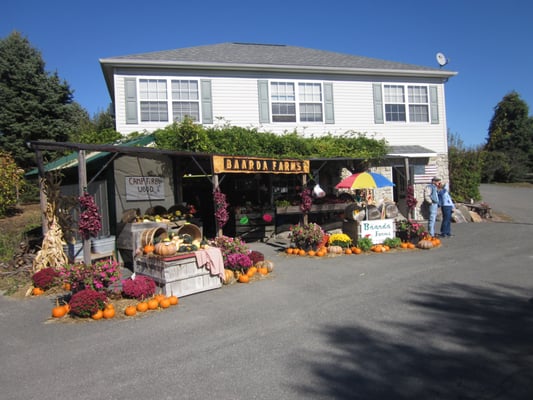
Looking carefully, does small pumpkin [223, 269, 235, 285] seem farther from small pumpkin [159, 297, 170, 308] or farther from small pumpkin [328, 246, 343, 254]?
small pumpkin [328, 246, 343, 254]

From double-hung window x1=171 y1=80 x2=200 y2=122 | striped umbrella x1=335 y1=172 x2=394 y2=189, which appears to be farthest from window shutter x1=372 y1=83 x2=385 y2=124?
double-hung window x1=171 y1=80 x2=200 y2=122

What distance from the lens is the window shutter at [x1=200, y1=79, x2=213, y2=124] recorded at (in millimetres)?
13898

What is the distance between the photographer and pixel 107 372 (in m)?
4.11

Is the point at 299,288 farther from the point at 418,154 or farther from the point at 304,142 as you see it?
the point at 418,154

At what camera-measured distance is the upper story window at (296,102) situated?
14.8m

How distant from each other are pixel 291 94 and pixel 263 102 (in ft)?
3.91

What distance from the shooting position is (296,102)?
49.0ft

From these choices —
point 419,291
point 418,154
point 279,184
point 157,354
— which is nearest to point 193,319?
point 157,354

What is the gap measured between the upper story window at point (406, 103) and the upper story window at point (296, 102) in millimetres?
3038

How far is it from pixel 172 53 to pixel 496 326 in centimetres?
1338

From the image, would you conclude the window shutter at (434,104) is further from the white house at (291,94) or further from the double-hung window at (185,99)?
the double-hung window at (185,99)

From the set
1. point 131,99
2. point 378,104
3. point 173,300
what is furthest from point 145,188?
point 378,104

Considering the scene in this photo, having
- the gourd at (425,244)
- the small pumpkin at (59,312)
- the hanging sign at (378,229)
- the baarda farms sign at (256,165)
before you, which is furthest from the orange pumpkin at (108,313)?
the gourd at (425,244)

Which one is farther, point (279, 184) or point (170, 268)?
point (279, 184)
